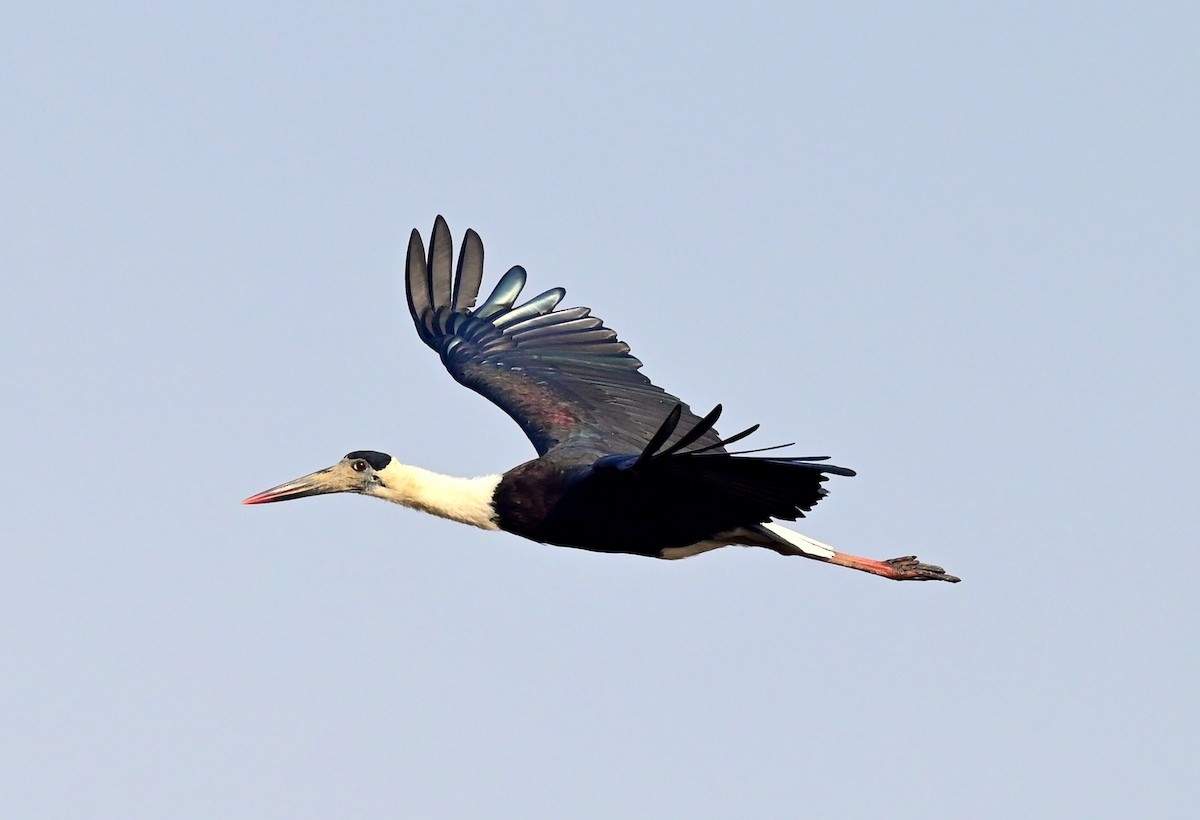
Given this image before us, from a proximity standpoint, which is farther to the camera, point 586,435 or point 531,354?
point 531,354

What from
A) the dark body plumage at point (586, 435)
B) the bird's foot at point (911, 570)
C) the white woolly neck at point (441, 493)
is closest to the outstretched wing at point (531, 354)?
the dark body plumage at point (586, 435)

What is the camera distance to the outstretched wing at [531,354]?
1509 cm

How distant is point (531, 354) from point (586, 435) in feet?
5.52

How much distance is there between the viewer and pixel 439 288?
16.5m

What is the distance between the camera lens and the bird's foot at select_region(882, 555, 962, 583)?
15.4 meters

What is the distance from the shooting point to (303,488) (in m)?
14.1

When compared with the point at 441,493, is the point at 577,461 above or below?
above

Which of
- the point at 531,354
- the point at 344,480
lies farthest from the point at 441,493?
the point at 531,354

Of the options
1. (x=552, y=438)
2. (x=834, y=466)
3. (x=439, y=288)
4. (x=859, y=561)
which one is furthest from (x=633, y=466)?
(x=439, y=288)

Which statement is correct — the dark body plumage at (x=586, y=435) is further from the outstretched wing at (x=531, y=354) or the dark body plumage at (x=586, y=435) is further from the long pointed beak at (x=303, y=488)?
the long pointed beak at (x=303, y=488)

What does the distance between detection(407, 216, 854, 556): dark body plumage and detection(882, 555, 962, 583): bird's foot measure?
5.50ft

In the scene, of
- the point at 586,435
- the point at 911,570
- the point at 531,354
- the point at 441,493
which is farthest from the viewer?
the point at 531,354

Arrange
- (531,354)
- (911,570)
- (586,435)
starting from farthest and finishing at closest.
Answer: (531,354), (911,570), (586,435)

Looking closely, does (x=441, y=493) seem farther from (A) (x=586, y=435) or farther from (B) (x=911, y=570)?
(B) (x=911, y=570)
